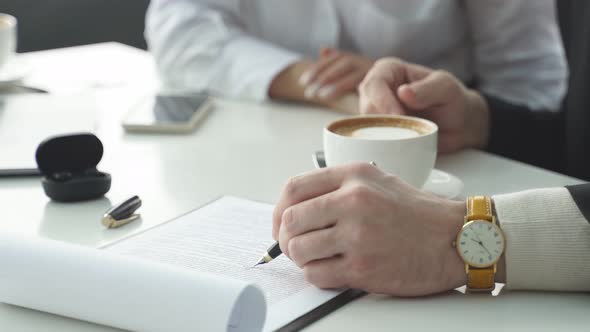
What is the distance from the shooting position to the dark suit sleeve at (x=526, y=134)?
1.28m

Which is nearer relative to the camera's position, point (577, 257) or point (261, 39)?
point (577, 257)

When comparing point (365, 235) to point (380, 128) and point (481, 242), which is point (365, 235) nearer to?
point (481, 242)

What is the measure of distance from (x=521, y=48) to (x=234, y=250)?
3.23ft

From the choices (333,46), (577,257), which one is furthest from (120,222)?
(333,46)

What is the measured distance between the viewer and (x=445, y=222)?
691 millimetres

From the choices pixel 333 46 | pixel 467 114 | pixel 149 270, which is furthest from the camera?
pixel 333 46

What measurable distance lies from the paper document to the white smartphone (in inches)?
13.6

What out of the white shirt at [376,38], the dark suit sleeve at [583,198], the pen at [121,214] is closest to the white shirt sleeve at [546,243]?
the dark suit sleeve at [583,198]

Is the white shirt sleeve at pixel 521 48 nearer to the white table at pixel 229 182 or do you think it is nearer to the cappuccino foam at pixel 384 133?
the white table at pixel 229 182

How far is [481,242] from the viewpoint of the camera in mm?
684

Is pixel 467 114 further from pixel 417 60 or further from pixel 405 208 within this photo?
pixel 405 208

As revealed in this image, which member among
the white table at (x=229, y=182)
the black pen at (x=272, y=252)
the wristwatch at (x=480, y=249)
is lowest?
the white table at (x=229, y=182)

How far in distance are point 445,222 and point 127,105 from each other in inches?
32.1

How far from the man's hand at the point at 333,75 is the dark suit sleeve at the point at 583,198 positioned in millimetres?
648
